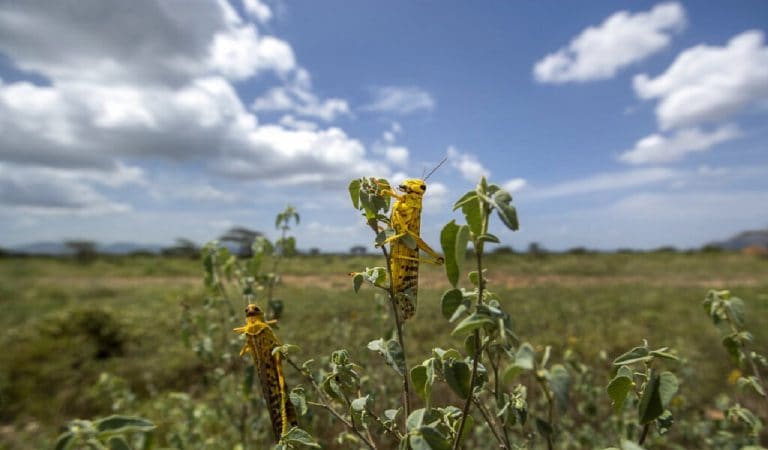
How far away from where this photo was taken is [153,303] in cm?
967

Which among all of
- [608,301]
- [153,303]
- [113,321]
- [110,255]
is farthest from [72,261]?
[608,301]

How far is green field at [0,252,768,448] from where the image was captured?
4.07m

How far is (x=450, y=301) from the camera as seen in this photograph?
23.0 inches

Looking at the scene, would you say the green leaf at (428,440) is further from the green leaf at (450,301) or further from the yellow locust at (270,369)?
the yellow locust at (270,369)

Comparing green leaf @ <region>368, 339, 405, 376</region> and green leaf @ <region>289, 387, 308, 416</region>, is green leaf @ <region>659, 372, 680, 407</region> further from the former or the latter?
green leaf @ <region>289, 387, 308, 416</region>

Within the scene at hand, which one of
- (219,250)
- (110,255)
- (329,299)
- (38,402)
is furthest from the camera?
(110,255)

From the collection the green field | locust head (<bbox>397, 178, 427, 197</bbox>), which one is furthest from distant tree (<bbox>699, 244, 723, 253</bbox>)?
locust head (<bbox>397, 178, 427, 197</bbox>)

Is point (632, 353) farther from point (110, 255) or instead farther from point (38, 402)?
point (110, 255)

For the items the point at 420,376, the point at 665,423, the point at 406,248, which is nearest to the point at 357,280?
the point at 406,248

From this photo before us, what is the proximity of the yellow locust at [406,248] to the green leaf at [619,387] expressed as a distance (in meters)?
0.41

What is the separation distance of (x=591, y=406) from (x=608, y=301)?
27.6 feet

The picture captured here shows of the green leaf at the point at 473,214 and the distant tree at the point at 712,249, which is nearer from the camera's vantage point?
the green leaf at the point at 473,214

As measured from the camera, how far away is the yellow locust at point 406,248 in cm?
90

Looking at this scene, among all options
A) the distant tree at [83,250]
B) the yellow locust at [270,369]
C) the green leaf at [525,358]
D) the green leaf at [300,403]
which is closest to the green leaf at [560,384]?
the green leaf at [525,358]
